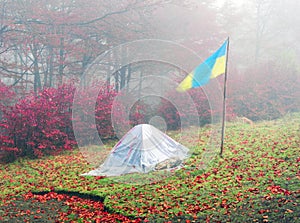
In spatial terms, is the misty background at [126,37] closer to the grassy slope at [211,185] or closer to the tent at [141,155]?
the grassy slope at [211,185]

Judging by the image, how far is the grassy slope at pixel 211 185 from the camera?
5.43 m

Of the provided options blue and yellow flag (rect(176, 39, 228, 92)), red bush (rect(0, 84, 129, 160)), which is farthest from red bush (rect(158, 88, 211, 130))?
blue and yellow flag (rect(176, 39, 228, 92))

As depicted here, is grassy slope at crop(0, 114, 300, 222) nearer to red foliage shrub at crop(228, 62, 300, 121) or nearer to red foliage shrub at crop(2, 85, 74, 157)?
red foliage shrub at crop(2, 85, 74, 157)

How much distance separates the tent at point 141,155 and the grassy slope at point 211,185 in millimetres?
503

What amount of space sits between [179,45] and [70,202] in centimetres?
1156

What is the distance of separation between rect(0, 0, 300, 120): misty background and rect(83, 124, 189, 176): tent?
22.5 ft

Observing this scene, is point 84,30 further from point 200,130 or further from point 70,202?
point 70,202

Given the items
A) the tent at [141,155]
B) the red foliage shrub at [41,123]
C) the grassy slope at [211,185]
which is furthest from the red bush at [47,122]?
the tent at [141,155]

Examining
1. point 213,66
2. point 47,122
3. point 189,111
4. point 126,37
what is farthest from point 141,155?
point 126,37

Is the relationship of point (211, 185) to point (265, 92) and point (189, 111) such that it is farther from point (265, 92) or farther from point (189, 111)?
point (265, 92)

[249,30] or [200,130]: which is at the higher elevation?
[249,30]

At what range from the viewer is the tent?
28.5 ft

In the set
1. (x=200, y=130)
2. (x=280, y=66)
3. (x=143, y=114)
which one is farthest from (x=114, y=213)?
(x=280, y=66)

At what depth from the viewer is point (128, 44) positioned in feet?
55.4
